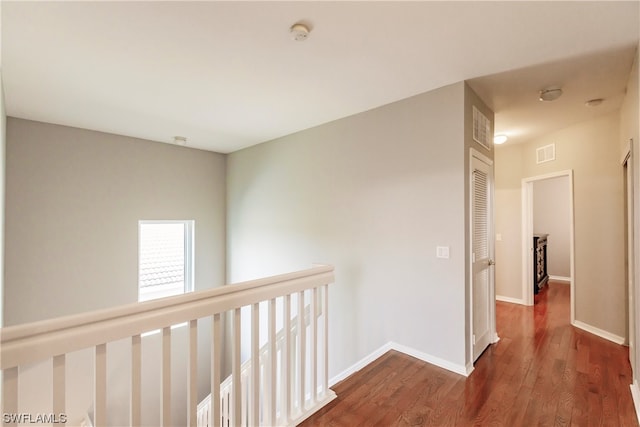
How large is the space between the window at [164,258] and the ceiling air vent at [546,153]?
5.41 meters

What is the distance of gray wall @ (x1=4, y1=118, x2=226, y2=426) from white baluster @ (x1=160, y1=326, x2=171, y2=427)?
3332mm

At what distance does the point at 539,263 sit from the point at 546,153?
2321 mm

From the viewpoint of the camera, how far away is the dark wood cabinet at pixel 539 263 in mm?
5000

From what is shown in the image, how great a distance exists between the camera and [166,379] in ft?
4.28

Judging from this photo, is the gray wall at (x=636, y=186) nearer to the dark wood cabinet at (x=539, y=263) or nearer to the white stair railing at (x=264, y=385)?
the white stair railing at (x=264, y=385)

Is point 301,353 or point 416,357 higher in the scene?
point 301,353

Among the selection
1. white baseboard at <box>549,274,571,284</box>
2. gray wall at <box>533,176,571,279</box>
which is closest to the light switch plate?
gray wall at <box>533,176,571,279</box>

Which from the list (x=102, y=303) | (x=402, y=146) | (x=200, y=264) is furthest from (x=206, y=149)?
(x=402, y=146)

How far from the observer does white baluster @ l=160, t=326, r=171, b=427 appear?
4.22 feet

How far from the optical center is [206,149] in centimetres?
509

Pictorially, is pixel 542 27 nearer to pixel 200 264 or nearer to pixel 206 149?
pixel 206 149

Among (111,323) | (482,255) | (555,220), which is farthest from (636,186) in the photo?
(555,220)

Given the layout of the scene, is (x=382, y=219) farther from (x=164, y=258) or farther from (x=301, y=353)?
(x=164, y=258)

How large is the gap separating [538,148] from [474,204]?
2443mm
